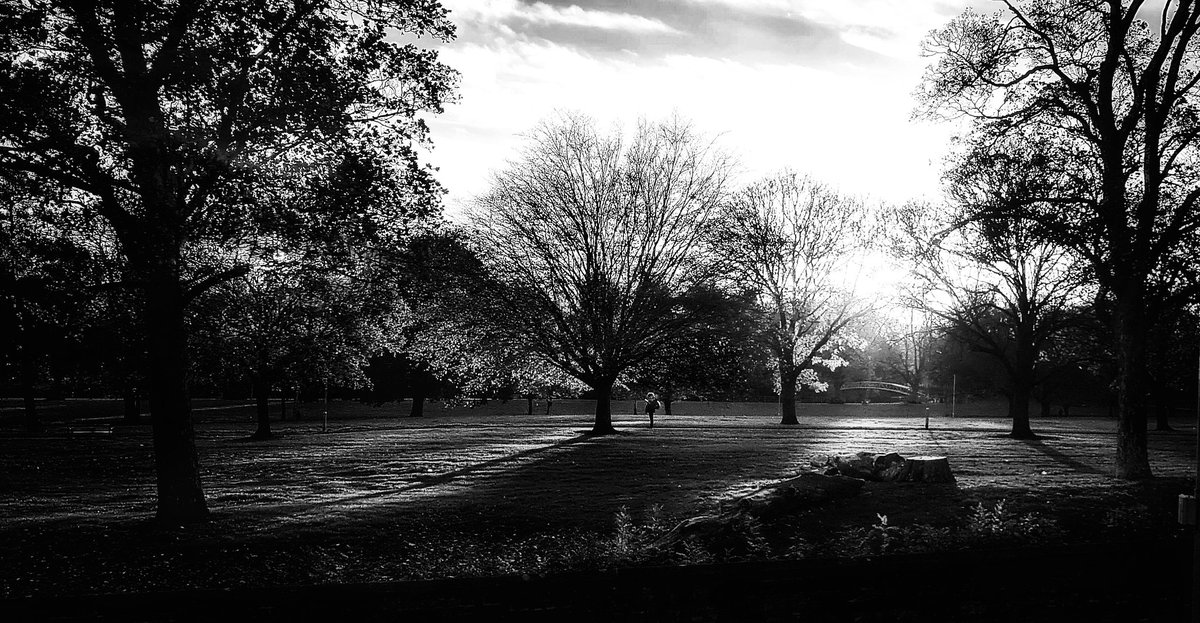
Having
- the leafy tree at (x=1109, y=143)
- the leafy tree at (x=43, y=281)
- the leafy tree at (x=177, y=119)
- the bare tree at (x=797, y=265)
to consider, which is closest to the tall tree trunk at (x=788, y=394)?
the bare tree at (x=797, y=265)

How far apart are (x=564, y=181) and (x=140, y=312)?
22.2 meters

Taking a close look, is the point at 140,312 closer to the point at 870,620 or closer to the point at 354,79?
the point at 354,79

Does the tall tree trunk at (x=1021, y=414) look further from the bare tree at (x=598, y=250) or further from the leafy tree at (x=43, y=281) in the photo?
the leafy tree at (x=43, y=281)

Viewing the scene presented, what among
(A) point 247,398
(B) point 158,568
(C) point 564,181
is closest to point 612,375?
(C) point 564,181

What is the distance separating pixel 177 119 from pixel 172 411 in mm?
4552

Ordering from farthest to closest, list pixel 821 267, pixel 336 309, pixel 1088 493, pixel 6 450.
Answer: pixel 821 267 → pixel 6 450 → pixel 336 309 → pixel 1088 493

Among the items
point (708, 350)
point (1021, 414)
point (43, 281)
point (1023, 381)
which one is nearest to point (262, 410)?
point (708, 350)

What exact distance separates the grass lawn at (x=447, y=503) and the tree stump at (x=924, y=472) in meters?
0.38

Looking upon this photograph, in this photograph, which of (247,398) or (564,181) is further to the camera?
(247,398)

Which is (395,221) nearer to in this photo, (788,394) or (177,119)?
(177,119)

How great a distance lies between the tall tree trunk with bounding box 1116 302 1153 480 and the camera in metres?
16.1

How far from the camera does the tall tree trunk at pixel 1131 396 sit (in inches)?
635

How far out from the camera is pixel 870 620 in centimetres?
730

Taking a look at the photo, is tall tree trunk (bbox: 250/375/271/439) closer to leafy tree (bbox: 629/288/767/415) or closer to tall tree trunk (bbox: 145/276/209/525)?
leafy tree (bbox: 629/288/767/415)
